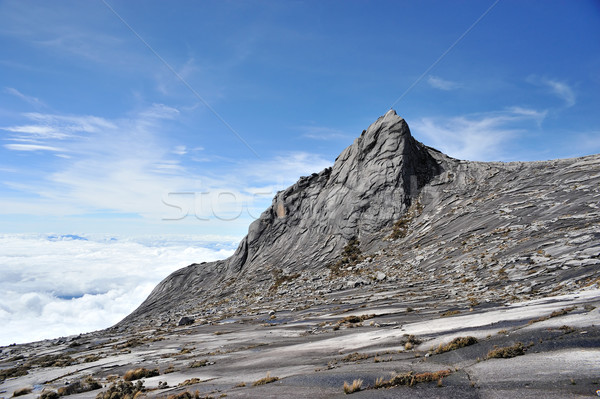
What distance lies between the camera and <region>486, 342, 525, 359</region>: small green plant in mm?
13484

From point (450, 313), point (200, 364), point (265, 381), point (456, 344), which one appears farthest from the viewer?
point (450, 313)

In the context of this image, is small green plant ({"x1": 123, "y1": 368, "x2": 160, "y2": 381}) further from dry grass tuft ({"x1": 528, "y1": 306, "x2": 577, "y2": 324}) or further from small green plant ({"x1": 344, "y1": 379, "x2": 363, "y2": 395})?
dry grass tuft ({"x1": 528, "y1": 306, "x2": 577, "y2": 324})

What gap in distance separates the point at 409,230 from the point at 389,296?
27538 millimetres

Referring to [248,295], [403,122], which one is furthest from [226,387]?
[403,122]

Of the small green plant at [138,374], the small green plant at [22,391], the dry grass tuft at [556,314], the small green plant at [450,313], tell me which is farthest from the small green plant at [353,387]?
the small green plant at [22,391]

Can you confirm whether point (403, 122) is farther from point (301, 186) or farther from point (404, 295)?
point (404, 295)

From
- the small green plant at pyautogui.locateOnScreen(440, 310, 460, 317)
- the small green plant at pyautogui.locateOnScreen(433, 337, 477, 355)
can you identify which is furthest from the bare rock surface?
the small green plant at pyautogui.locateOnScreen(440, 310, 460, 317)

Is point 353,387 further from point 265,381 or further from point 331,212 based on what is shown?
point 331,212

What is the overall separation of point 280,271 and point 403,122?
4894 cm

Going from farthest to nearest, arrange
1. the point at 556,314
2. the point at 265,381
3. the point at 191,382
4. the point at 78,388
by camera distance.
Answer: the point at 78,388, the point at 191,382, the point at 556,314, the point at 265,381

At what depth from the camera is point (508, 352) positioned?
13.6 meters

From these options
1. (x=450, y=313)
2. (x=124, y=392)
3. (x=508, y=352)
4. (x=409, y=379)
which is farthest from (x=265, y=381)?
(x=450, y=313)

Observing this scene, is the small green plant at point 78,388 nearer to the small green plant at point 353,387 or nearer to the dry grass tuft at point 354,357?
the dry grass tuft at point 354,357

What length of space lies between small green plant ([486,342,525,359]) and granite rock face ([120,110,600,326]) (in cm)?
1720
